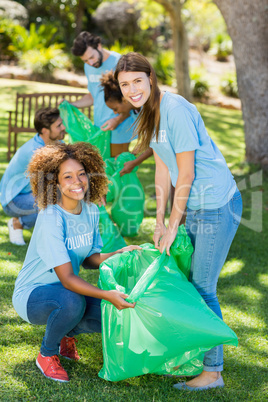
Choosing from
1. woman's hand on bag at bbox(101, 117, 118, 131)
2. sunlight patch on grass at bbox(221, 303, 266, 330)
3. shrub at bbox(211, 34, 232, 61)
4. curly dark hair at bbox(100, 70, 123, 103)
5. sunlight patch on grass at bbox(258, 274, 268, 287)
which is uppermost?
shrub at bbox(211, 34, 232, 61)

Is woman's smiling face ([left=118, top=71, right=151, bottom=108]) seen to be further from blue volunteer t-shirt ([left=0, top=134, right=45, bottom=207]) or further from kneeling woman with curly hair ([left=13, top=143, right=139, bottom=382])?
blue volunteer t-shirt ([left=0, top=134, right=45, bottom=207])

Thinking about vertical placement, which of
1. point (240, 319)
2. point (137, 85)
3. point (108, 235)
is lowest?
point (240, 319)

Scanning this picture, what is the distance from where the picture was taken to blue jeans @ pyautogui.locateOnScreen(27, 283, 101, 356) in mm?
2297

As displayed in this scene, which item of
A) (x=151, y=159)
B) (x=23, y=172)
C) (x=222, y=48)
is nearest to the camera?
(x=23, y=172)

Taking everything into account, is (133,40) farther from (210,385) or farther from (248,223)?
(210,385)

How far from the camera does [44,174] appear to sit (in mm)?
2457

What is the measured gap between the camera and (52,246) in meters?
2.28

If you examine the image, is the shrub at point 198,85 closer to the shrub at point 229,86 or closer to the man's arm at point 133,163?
the shrub at point 229,86

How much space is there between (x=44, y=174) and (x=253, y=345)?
1536mm

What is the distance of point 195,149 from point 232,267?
2.13m

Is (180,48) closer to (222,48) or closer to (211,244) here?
(222,48)

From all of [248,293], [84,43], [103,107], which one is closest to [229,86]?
[84,43]

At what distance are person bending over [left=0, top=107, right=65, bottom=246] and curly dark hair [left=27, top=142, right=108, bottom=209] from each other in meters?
1.54

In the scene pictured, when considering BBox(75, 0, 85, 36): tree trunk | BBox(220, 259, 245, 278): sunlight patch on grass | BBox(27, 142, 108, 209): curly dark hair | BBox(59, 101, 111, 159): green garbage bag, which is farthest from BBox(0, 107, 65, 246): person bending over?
BBox(75, 0, 85, 36): tree trunk
